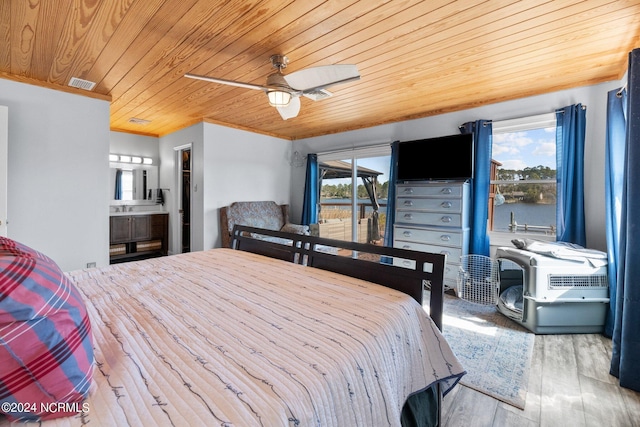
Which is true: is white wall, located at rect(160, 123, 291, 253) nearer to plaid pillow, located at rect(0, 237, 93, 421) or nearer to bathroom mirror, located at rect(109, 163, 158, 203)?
bathroom mirror, located at rect(109, 163, 158, 203)

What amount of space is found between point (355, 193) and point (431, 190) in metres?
1.57

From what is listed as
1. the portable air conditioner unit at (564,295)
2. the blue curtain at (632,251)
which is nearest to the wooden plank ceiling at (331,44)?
the blue curtain at (632,251)

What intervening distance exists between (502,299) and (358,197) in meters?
2.65

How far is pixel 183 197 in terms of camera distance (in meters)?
5.31

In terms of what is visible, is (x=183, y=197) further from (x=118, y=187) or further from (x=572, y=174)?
(x=572, y=174)

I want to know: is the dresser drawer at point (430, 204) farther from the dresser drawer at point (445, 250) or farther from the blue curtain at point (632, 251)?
the blue curtain at point (632, 251)

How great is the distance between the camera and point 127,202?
5266 mm

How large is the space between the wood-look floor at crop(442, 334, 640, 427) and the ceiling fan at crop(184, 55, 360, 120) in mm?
2187

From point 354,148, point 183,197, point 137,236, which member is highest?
point 354,148

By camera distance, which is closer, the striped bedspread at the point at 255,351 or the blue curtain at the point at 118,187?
the striped bedspread at the point at 255,351

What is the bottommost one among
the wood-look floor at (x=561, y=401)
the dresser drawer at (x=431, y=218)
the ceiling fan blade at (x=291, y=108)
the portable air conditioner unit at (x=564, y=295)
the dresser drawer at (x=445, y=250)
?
the wood-look floor at (x=561, y=401)

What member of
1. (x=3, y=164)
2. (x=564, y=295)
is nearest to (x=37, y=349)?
(x=3, y=164)

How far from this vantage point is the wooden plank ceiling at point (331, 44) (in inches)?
68.8

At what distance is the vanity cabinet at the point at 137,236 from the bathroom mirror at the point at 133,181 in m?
0.51
